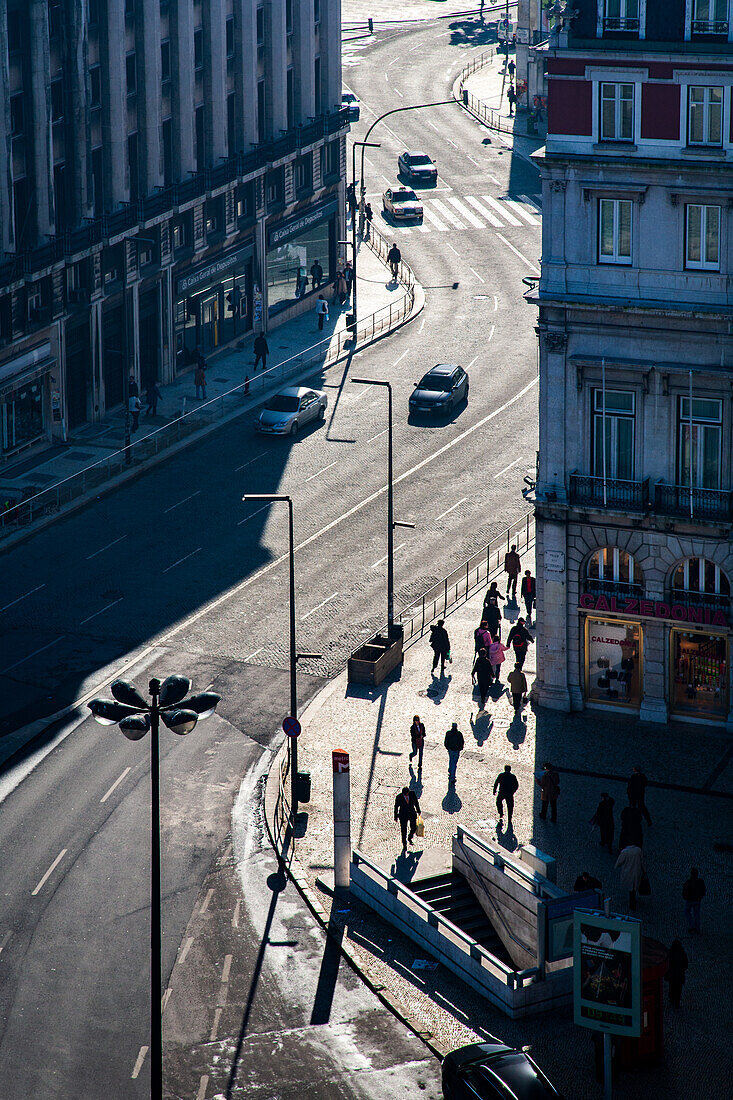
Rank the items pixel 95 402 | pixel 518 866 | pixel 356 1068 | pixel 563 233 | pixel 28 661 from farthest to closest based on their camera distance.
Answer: pixel 95 402
pixel 28 661
pixel 563 233
pixel 518 866
pixel 356 1068

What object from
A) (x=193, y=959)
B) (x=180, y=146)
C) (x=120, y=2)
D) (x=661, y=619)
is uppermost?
(x=120, y=2)

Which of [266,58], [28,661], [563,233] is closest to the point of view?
[563,233]

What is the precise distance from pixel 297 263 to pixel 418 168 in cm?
2601

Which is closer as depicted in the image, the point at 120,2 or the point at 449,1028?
the point at 449,1028

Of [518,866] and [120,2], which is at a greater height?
[120,2]

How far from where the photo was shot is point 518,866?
4397cm

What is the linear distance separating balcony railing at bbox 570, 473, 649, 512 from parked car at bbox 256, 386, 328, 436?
96.9 ft

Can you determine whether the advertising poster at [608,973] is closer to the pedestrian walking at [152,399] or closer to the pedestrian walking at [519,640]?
the pedestrian walking at [519,640]

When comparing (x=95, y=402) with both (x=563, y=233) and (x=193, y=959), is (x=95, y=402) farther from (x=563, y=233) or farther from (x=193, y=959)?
(x=193, y=959)

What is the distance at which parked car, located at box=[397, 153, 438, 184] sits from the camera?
418ft

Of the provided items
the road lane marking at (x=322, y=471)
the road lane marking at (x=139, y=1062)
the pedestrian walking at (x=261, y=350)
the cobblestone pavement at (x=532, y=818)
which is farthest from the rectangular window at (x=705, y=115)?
the pedestrian walking at (x=261, y=350)

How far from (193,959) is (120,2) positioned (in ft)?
173

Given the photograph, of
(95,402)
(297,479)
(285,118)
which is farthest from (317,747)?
(285,118)

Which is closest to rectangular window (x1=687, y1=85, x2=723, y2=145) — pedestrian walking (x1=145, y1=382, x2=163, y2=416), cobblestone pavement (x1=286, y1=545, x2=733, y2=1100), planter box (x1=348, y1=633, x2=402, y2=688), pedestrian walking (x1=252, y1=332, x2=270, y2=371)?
cobblestone pavement (x1=286, y1=545, x2=733, y2=1100)
